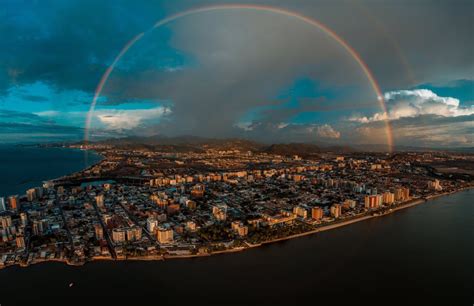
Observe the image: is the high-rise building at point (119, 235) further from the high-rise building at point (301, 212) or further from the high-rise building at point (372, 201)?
the high-rise building at point (372, 201)

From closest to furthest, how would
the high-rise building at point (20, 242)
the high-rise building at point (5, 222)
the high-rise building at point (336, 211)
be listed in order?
the high-rise building at point (20, 242) → the high-rise building at point (5, 222) → the high-rise building at point (336, 211)

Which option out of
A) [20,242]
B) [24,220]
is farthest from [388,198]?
[24,220]

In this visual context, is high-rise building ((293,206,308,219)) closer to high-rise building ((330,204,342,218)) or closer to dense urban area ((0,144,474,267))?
dense urban area ((0,144,474,267))

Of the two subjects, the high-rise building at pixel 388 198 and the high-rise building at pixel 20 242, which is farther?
the high-rise building at pixel 388 198

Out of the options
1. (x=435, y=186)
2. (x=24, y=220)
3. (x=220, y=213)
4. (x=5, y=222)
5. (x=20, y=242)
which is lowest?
(x=20, y=242)

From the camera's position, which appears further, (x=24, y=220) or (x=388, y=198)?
(x=388, y=198)

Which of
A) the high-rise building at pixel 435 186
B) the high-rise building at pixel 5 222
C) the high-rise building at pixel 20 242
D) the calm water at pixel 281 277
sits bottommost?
the calm water at pixel 281 277

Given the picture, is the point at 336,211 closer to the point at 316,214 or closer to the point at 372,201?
the point at 316,214

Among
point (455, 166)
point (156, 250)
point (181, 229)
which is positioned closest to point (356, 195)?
point (181, 229)

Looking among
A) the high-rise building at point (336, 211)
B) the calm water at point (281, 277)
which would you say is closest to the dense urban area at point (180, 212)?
the high-rise building at point (336, 211)

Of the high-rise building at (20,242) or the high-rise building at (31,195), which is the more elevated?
the high-rise building at (31,195)
